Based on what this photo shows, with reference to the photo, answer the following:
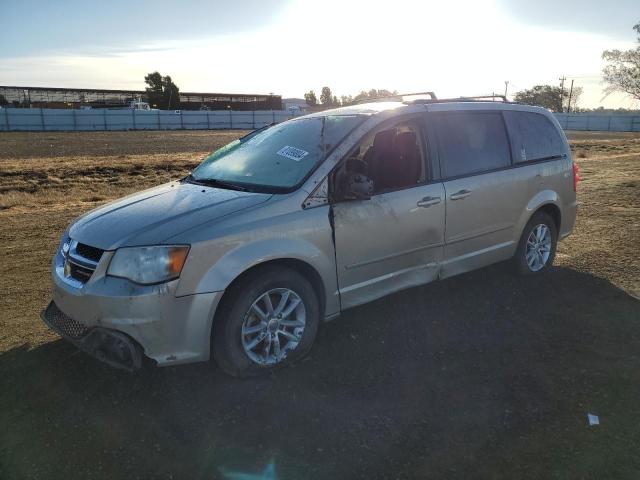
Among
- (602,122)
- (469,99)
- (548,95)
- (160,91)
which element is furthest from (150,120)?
(548,95)

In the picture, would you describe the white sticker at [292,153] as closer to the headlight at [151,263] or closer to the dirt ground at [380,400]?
the headlight at [151,263]

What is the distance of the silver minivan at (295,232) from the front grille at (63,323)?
0.01m

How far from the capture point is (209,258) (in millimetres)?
3176

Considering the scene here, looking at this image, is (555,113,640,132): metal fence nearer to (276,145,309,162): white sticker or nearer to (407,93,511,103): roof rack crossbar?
(407,93,511,103): roof rack crossbar

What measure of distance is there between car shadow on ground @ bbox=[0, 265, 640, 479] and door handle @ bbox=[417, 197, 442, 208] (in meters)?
0.97

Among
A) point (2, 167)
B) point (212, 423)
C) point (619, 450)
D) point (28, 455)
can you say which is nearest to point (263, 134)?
point (212, 423)

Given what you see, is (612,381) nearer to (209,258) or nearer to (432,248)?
(432,248)

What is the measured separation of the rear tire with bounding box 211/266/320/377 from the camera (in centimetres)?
331

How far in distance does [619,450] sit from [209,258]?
247cm

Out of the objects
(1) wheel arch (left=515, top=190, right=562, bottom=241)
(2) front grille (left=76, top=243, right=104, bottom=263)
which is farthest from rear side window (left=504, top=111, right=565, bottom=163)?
(2) front grille (left=76, top=243, right=104, bottom=263)

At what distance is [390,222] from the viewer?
4.01 meters

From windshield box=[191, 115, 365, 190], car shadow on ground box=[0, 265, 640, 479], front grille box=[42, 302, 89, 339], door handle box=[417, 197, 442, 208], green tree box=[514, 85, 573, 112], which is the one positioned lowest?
car shadow on ground box=[0, 265, 640, 479]

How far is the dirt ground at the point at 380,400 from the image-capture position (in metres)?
2.72

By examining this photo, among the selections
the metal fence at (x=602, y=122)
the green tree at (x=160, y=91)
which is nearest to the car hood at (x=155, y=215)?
the metal fence at (x=602, y=122)
